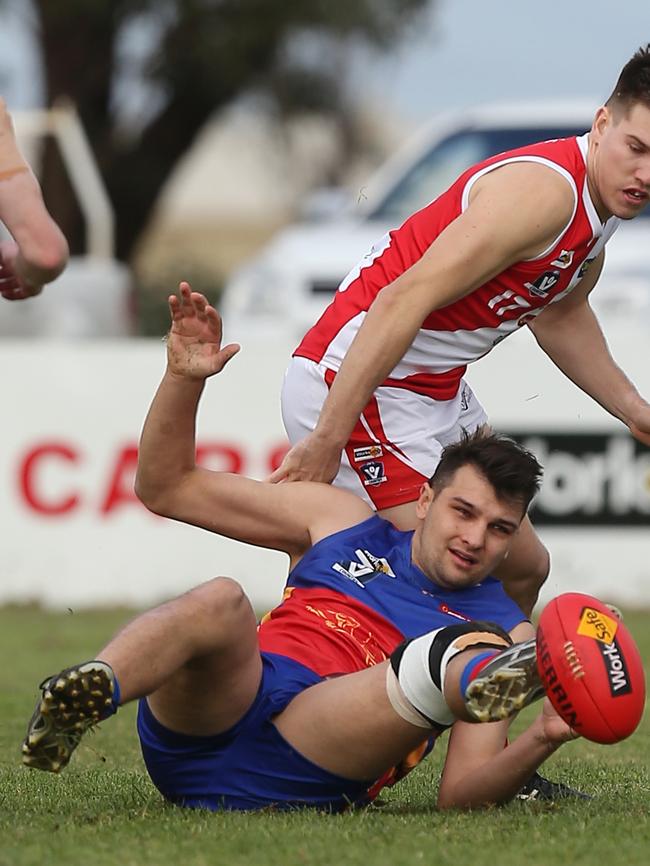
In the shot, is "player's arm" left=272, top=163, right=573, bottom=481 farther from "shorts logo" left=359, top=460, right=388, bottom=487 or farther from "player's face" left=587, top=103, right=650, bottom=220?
"shorts logo" left=359, top=460, right=388, bottom=487

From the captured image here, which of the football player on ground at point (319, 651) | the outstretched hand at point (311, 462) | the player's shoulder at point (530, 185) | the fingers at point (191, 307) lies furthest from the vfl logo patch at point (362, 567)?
the player's shoulder at point (530, 185)

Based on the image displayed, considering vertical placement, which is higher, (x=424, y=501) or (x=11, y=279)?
(x=11, y=279)

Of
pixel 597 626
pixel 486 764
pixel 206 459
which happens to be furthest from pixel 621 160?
pixel 206 459

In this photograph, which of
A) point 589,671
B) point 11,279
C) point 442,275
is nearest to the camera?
point 589,671

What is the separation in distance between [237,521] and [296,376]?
587 mm

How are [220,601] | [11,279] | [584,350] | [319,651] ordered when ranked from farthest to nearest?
[584,350] < [11,279] < [319,651] < [220,601]

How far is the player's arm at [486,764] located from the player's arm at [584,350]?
1.23 metres

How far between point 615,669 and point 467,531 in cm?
71

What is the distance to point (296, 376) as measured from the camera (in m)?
5.19

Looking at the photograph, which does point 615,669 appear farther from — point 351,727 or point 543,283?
point 543,283

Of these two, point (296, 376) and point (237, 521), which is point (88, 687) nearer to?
point (237, 521)

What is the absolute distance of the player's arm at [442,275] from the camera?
181 inches

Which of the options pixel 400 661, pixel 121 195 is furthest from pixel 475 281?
pixel 121 195

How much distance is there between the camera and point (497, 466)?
4.55 metres
